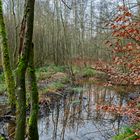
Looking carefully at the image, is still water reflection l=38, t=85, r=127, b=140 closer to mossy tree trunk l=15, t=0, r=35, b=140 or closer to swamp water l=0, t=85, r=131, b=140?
swamp water l=0, t=85, r=131, b=140

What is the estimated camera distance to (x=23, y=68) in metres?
4.63

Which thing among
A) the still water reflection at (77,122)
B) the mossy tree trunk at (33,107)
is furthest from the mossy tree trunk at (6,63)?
the mossy tree trunk at (33,107)

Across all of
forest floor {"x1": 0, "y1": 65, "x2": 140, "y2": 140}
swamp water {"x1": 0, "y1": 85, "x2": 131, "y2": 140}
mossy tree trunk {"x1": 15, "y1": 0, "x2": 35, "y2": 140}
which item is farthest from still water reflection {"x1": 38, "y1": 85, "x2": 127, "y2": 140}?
mossy tree trunk {"x1": 15, "y1": 0, "x2": 35, "y2": 140}

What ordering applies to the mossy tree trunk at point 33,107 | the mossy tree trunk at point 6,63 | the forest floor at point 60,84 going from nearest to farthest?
the mossy tree trunk at point 33,107 < the mossy tree trunk at point 6,63 < the forest floor at point 60,84

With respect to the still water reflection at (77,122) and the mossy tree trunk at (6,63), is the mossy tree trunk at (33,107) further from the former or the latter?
the mossy tree trunk at (6,63)

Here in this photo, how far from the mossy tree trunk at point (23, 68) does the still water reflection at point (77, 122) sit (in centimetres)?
481

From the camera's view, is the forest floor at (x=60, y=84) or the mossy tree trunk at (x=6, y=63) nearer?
the mossy tree trunk at (x=6, y=63)

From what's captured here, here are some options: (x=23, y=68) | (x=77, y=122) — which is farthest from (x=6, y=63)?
(x=23, y=68)

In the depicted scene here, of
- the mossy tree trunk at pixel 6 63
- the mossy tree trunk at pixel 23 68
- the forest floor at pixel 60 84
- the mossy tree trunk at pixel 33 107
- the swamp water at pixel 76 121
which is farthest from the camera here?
the forest floor at pixel 60 84

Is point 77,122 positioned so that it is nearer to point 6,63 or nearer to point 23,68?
point 6,63

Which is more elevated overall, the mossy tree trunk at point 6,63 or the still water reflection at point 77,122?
the mossy tree trunk at point 6,63

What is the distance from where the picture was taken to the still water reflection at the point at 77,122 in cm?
960

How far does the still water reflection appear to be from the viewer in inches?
378

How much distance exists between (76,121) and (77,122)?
12 cm
